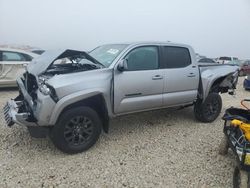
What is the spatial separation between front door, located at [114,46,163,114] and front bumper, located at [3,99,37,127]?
56.2 inches

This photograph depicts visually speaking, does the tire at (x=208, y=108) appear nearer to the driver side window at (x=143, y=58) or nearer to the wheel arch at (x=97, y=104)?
→ the driver side window at (x=143, y=58)

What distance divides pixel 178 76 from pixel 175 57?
42 centimetres

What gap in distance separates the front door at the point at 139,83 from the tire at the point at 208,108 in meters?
1.28

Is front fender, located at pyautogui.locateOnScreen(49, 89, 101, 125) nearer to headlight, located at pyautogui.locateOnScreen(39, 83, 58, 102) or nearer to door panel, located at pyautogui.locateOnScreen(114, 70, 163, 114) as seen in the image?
headlight, located at pyautogui.locateOnScreen(39, 83, 58, 102)

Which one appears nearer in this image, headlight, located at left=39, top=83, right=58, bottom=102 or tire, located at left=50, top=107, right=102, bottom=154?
headlight, located at left=39, top=83, right=58, bottom=102

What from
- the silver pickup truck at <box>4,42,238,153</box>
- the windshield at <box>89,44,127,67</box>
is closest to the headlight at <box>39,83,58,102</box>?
the silver pickup truck at <box>4,42,238,153</box>

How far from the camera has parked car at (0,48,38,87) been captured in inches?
360

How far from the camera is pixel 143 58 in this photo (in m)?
5.34

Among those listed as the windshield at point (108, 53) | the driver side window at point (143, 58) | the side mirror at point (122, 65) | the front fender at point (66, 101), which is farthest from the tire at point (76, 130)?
the driver side window at point (143, 58)

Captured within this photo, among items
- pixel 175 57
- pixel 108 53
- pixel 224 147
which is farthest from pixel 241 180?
pixel 108 53

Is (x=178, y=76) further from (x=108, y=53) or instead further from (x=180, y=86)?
(x=108, y=53)

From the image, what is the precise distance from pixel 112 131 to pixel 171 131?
1.19 meters

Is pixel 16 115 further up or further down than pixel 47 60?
further down

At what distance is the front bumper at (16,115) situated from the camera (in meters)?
4.18
